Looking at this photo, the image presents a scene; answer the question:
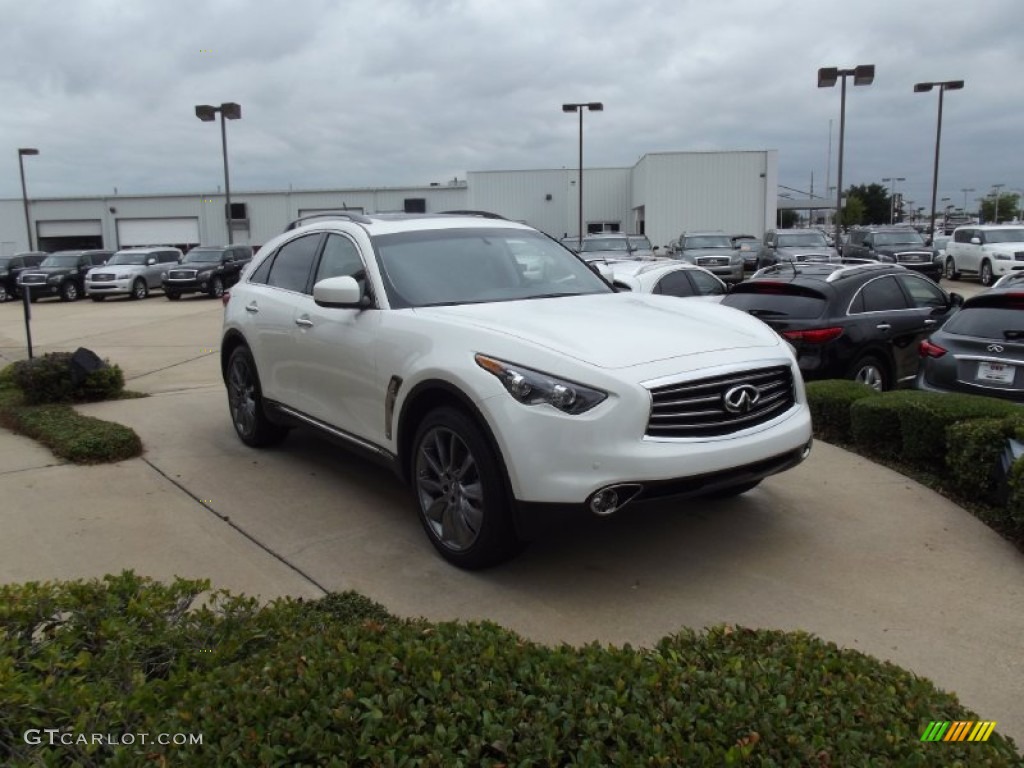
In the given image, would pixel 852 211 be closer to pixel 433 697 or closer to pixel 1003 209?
pixel 1003 209

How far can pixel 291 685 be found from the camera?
7.41 ft

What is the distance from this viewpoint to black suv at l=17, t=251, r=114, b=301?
98.7 ft

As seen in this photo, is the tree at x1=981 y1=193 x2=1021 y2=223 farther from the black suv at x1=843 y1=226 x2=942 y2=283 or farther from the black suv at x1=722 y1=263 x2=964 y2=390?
the black suv at x1=722 y1=263 x2=964 y2=390

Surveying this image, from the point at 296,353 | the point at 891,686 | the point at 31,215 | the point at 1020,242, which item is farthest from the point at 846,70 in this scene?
the point at 31,215

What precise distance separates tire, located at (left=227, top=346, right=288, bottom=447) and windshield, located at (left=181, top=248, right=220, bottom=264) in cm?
2496

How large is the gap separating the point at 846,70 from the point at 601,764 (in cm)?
3167

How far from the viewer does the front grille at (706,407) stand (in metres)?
3.92

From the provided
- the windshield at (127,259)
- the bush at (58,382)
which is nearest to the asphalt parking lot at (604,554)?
the bush at (58,382)

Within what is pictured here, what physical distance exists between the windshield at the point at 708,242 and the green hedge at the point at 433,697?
87.9 ft

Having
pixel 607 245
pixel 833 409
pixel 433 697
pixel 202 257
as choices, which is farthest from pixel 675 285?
pixel 202 257

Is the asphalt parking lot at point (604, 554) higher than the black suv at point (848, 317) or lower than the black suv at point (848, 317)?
lower

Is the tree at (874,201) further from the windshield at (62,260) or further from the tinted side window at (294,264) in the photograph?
the tinted side window at (294,264)

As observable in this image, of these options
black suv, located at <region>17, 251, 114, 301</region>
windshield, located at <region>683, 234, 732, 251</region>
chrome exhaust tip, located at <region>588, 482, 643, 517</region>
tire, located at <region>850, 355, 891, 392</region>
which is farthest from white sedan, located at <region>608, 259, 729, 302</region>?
black suv, located at <region>17, 251, 114, 301</region>

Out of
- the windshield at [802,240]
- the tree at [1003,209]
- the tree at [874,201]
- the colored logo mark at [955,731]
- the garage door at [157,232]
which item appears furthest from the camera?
the tree at [1003,209]
